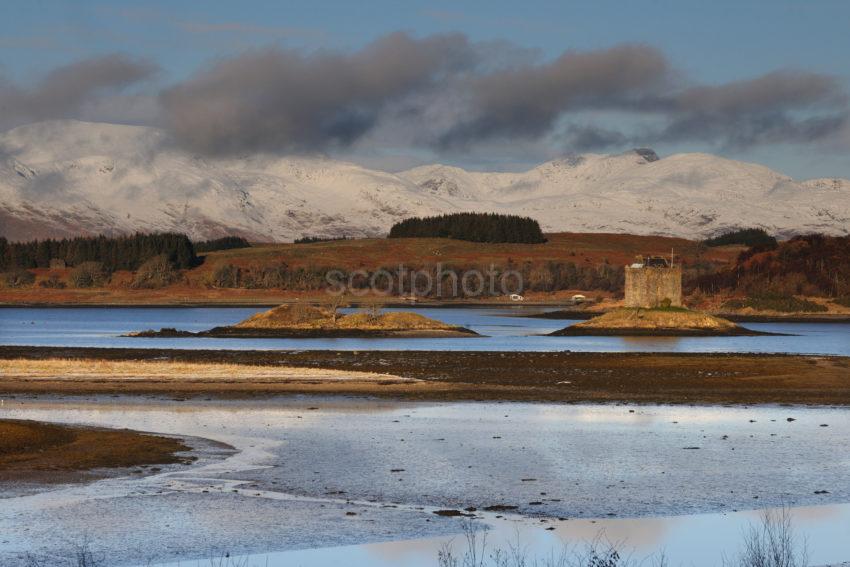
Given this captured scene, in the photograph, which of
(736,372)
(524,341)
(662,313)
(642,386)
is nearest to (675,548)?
(642,386)

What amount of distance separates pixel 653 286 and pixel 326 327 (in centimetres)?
2736

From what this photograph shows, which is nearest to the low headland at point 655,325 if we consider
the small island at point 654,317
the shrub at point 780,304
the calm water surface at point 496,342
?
the small island at point 654,317

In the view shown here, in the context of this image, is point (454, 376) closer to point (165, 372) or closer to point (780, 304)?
point (165, 372)

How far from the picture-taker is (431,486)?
2509 cm

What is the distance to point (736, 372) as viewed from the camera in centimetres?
5541

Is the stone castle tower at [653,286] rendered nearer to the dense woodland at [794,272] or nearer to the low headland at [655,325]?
the low headland at [655,325]

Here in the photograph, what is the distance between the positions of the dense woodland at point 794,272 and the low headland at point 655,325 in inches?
2045

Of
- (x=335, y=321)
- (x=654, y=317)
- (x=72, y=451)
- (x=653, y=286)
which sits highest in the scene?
(x=653, y=286)

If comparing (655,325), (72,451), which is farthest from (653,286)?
(72,451)

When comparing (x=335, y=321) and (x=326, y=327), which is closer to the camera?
(x=326, y=327)

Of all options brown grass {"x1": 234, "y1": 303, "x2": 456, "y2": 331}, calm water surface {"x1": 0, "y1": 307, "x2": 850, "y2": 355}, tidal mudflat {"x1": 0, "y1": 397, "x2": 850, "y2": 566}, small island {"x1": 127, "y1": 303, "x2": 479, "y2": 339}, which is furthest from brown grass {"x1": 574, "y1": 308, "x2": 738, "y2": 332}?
tidal mudflat {"x1": 0, "y1": 397, "x2": 850, "y2": 566}

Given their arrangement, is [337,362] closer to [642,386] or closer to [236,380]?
[236,380]

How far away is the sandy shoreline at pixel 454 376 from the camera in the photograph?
1779 inches

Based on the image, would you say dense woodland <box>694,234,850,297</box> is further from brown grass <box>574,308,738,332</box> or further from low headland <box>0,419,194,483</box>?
low headland <box>0,419,194,483</box>
